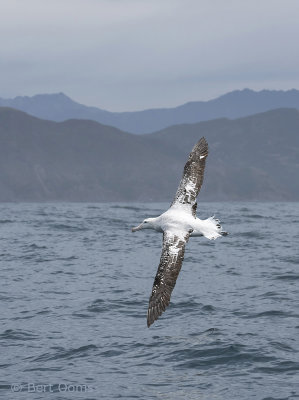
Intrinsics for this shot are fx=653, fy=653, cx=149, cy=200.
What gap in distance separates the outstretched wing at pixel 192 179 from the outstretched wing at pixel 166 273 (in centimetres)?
140

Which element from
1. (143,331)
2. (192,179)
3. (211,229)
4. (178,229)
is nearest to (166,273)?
(178,229)

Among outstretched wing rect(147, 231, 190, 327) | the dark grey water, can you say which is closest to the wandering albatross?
outstretched wing rect(147, 231, 190, 327)

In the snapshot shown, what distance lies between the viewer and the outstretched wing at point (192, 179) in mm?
15977

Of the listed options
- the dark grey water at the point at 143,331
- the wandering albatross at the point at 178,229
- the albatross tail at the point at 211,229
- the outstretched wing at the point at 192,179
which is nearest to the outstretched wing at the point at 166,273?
the wandering albatross at the point at 178,229

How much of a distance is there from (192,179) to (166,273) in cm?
339

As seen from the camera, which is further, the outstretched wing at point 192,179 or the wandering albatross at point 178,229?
the outstretched wing at point 192,179

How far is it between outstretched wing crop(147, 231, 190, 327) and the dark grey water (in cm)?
195

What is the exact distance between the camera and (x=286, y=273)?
27078 millimetres

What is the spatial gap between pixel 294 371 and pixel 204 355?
89.4 inches

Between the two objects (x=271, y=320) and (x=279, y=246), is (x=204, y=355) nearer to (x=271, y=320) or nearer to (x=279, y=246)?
(x=271, y=320)

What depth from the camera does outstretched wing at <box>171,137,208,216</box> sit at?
1598 cm

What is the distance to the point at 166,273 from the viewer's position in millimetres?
13875

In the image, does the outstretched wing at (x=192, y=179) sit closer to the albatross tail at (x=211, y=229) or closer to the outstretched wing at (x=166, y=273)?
the albatross tail at (x=211, y=229)

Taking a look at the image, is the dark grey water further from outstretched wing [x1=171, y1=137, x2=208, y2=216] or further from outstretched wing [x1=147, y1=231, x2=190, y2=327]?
outstretched wing [x1=171, y1=137, x2=208, y2=216]
